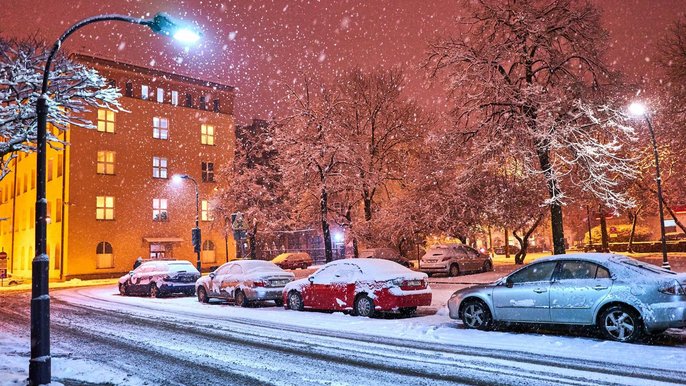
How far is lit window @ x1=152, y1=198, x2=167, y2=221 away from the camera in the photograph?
45.6 m

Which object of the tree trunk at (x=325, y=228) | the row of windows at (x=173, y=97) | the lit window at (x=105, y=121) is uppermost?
the row of windows at (x=173, y=97)

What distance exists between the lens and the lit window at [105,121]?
42.9m

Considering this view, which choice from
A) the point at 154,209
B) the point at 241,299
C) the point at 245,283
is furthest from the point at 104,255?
the point at 245,283

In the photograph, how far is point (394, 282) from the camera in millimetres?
13992

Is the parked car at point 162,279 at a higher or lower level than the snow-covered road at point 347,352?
higher

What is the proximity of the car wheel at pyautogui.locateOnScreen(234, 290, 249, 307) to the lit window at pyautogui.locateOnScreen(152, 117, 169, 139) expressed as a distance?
31.0 m

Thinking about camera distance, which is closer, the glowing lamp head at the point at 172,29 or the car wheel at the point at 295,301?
the glowing lamp head at the point at 172,29

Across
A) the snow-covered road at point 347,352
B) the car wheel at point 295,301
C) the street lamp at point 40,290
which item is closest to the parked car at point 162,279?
the snow-covered road at point 347,352

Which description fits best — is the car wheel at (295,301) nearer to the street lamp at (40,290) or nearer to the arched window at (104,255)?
the street lamp at (40,290)

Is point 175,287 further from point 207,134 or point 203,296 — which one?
point 207,134

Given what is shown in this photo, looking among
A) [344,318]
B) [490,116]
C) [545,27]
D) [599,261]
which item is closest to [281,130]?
[490,116]

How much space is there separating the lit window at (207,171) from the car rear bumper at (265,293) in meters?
32.6

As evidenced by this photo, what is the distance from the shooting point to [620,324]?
Answer: 386 inches

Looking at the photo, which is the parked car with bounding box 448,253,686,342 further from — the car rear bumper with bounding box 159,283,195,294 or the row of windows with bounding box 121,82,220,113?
the row of windows with bounding box 121,82,220,113
